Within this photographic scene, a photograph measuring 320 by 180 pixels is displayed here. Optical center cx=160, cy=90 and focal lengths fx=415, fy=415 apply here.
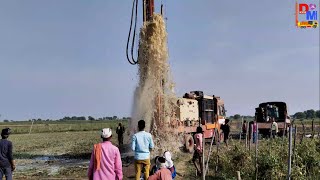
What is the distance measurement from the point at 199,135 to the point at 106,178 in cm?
606

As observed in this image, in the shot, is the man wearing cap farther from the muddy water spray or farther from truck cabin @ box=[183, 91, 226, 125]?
truck cabin @ box=[183, 91, 226, 125]

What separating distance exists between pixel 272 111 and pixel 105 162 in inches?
1014

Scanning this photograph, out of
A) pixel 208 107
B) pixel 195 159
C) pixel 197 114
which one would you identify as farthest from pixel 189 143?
pixel 195 159

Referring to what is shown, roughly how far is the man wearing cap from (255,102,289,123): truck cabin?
25.1 metres

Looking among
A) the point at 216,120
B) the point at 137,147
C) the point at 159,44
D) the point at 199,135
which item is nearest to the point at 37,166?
the point at 159,44

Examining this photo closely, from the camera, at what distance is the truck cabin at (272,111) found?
30.5m

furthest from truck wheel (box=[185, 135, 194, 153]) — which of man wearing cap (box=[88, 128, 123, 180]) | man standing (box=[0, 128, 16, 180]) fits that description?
man wearing cap (box=[88, 128, 123, 180])

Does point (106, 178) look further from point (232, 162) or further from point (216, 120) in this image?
point (216, 120)

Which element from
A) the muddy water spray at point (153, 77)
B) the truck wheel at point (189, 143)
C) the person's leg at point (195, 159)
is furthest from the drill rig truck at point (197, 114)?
the person's leg at point (195, 159)

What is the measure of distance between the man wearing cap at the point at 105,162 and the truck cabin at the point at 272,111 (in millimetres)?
25138

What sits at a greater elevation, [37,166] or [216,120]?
[216,120]

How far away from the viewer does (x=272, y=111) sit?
101 feet

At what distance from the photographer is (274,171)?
34.5 feet

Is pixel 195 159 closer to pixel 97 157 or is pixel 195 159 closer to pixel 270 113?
pixel 97 157
